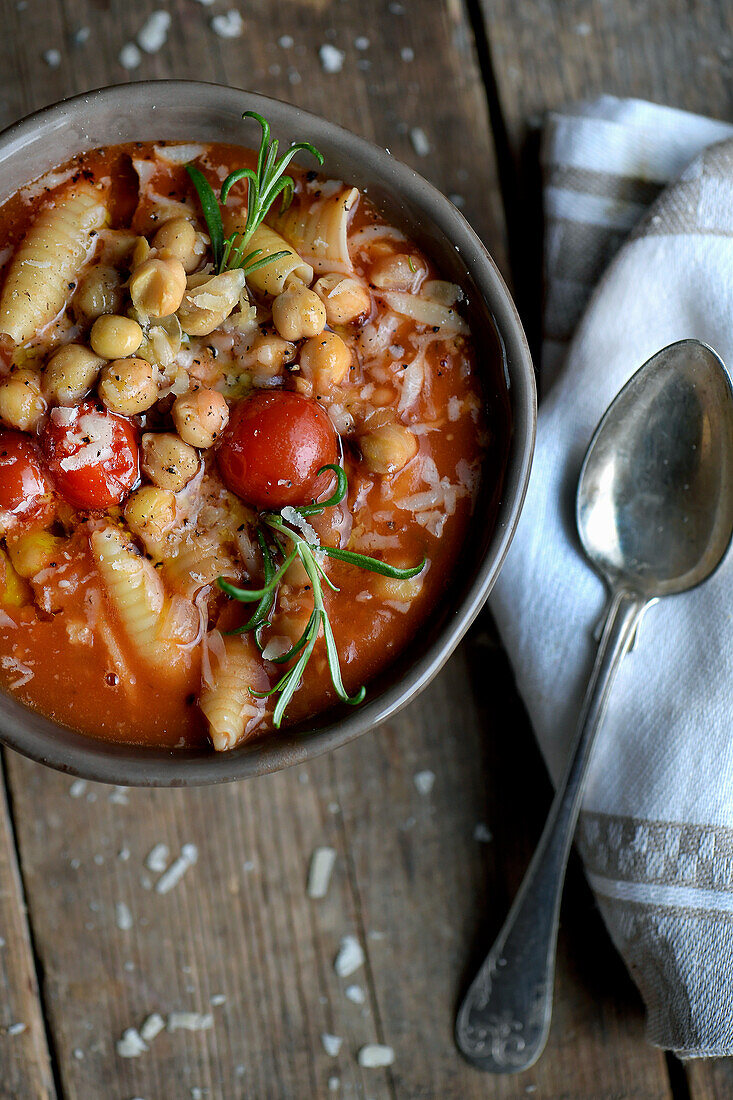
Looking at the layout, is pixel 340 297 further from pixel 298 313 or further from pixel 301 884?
pixel 301 884

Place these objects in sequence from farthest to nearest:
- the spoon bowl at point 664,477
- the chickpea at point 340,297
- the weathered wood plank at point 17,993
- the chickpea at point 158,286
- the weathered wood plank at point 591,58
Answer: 1. the weathered wood plank at point 591,58
2. the weathered wood plank at point 17,993
3. the spoon bowl at point 664,477
4. the chickpea at point 340,297
5. the chickpea at point 158,286

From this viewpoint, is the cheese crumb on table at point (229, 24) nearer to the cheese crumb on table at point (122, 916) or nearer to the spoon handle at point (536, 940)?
the spoon handle at point (536, 940)

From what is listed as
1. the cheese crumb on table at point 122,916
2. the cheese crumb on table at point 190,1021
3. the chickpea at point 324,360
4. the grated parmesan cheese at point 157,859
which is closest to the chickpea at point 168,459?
the chickpea at point 324,360

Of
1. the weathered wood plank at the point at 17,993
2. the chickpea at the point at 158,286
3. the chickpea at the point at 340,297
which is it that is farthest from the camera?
the weathered wood plank at the point at 17,993

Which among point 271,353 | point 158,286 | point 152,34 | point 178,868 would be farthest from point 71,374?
point 178,868

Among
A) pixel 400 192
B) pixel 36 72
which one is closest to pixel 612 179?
pixel 400 192

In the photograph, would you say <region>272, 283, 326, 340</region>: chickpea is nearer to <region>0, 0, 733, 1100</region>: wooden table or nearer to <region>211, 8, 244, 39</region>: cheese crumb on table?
<region>0, 0, 733, 1100</region>: wooden table

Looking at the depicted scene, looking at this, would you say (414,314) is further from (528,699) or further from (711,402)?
(528,699)
